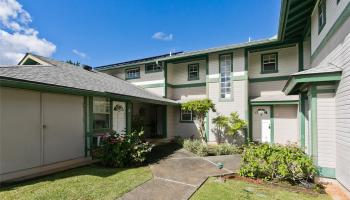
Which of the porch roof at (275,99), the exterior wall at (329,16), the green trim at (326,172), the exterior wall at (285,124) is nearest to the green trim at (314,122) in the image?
the green trim at (326,172)

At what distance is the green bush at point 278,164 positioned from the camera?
4.89 m

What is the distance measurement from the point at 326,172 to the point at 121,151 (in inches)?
244

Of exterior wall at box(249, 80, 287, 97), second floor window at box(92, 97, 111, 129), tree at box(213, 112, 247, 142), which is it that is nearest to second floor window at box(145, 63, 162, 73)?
tree at box(213, 112, 247, 142)

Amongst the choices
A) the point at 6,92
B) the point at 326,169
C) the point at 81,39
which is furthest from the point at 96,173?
the point at 81,39

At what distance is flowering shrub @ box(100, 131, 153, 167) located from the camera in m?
6.42

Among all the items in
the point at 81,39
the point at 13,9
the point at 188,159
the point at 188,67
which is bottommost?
the point at 188,159

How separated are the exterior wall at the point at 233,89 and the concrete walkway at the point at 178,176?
3681 millimetres

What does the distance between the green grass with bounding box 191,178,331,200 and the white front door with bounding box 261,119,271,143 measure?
640 cm

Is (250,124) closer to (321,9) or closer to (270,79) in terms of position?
(270,79)

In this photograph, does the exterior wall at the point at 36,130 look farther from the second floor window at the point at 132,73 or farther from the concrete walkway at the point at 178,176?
the second floor window at the point at 132,73

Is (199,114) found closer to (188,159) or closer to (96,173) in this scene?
(188,159)

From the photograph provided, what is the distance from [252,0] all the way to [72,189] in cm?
1149

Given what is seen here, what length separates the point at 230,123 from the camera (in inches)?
424

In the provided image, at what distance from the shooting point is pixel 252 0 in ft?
32.6
